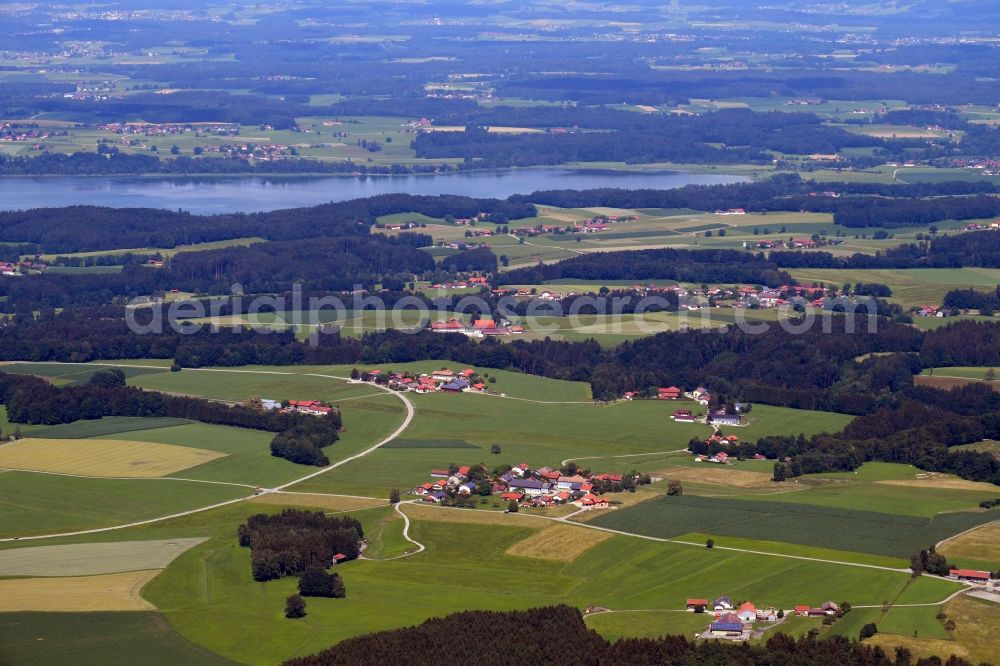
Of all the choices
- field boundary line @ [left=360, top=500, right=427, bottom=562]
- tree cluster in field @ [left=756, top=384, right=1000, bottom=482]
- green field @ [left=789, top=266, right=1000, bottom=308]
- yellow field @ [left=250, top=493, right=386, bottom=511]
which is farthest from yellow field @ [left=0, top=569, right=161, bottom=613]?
green field @ [left=789, top=266, right=1000, bottom=308]

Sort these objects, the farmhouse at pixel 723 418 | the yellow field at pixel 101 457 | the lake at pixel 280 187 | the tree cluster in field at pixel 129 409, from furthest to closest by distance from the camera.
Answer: the lake at pixel 280 187 → the farmhouse at pixel 723 418 → the tree cluster in field at pixel 129 409 → the yellow field at pixel 101 457

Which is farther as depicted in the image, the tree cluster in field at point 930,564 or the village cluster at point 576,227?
the village cluster at point 576,227

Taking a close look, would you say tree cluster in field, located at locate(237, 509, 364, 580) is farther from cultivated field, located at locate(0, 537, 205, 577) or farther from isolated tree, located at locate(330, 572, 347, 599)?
cultivated field, located at locate(0, 537, 205, 577)

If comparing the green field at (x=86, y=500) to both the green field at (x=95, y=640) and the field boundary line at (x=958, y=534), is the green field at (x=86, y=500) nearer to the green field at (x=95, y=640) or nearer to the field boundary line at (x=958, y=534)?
the green field at (x=95, y=640)

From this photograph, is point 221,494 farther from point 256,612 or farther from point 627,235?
point 627,235

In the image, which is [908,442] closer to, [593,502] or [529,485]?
[593,502]

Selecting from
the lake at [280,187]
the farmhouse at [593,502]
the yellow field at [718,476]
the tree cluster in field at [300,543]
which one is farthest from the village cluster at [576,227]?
the tree cluster in field at [300,543]

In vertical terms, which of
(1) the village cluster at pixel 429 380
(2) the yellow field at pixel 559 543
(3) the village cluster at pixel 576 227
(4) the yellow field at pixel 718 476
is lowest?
(2) the yellow field at pixel 559 543

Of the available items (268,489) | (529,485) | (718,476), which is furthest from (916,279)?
(268,489)
